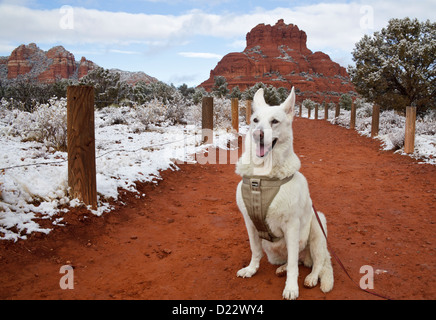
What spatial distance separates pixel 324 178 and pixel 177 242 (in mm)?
4304

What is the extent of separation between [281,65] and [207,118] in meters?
137

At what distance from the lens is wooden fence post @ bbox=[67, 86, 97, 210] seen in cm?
412

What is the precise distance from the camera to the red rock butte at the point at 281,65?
119 metres

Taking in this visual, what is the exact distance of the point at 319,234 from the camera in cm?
289

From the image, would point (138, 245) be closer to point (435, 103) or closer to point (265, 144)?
point (265, 144)

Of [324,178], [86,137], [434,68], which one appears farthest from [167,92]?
[86,137]

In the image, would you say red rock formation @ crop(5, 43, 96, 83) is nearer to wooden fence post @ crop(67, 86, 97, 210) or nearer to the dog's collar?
wooden fence post @ crop(67, 86, 97, 210)

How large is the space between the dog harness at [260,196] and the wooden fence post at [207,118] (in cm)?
718

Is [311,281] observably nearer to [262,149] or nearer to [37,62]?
[262,149]

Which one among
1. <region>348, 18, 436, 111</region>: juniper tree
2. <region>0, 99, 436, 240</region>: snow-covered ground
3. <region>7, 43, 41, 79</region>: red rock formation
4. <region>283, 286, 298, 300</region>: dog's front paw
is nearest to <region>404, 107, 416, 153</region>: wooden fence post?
<region>0, 99, 436, 240</region>: snow-covered ground

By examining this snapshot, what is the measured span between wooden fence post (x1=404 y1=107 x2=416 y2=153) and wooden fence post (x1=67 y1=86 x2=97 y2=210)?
28.1 ft

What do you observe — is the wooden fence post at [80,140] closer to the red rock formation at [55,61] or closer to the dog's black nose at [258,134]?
the dog's black nose at [258,134]

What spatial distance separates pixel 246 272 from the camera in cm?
304

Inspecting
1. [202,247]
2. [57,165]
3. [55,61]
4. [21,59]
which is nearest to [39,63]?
[55,61]
